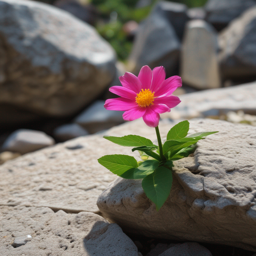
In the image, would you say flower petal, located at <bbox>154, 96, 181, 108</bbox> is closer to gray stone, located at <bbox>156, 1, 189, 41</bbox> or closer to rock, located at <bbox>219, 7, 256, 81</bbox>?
rock, located at <bbox>219, 7, 256, 81</bbox>

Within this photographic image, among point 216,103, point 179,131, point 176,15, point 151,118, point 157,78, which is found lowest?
point 216,103

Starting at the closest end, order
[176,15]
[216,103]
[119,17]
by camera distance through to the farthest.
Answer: [216,103]
[176,15]
[119,17]

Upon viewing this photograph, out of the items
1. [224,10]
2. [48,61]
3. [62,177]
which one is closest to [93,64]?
[48,61]

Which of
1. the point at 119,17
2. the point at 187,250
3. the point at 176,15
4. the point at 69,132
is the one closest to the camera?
the point at 187,250

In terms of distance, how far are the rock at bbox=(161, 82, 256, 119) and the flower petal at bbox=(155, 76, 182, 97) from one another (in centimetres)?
147

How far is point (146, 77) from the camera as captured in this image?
3.40ft

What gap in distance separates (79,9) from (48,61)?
3620 millimetres

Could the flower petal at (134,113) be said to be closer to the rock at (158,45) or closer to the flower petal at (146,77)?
the flower petal at (146,77)

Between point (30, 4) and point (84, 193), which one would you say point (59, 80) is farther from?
point (84, 193)

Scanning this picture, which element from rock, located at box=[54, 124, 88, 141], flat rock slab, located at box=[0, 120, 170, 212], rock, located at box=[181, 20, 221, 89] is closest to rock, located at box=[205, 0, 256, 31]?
rock, located at box=[181, 20, 221, 89]

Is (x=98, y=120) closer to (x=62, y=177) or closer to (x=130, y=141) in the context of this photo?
(x=62, y=177)

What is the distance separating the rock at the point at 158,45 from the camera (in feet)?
14.5

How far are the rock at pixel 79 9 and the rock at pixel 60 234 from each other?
5482mm

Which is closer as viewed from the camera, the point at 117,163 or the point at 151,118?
the point at 151,118
